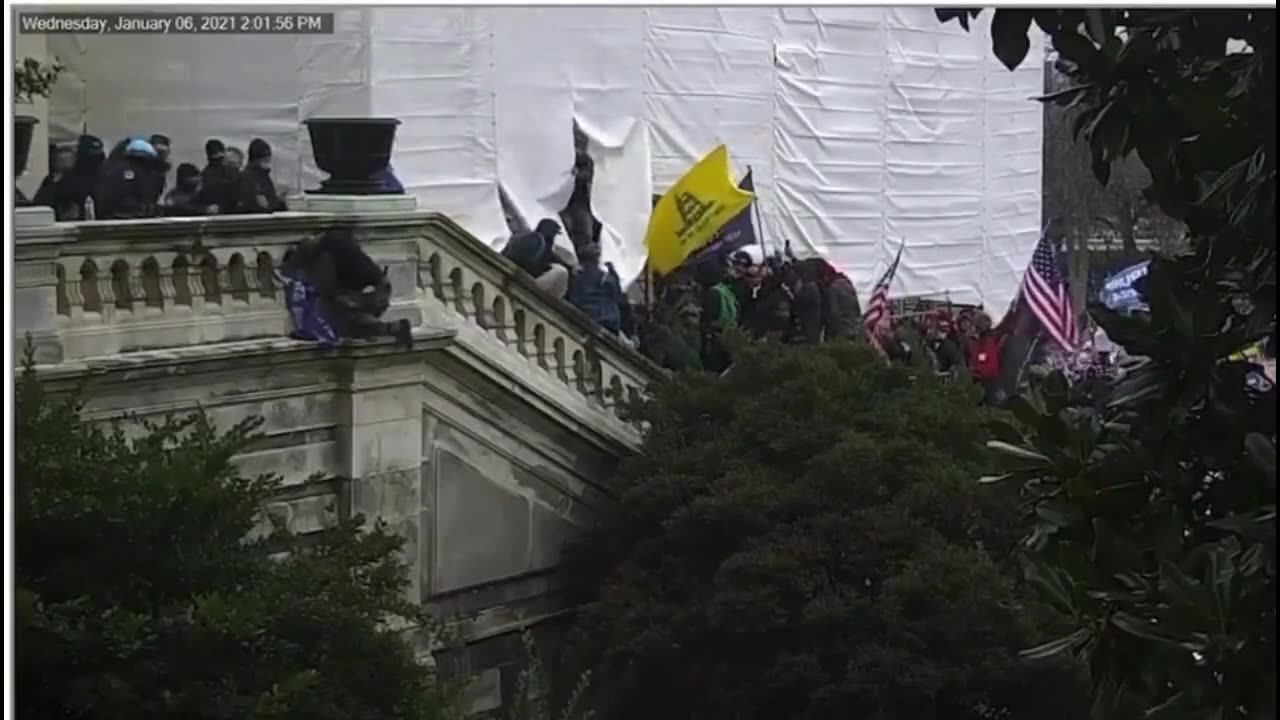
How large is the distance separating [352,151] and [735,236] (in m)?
1.15

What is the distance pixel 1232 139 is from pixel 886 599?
2.93 metres

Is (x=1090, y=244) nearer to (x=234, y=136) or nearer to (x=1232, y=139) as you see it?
(x=1232, y=139)

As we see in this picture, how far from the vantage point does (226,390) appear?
15.9ft

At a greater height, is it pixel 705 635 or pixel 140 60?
pixel 140 60

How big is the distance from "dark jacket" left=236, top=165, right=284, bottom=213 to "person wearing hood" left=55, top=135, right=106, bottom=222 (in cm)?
37

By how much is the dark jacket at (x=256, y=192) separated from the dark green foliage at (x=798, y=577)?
4.44ft

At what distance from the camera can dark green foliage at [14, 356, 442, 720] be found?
4.36 meters

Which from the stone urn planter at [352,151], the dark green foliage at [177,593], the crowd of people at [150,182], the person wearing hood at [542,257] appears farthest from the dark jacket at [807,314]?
the crowd of people at [150,182]

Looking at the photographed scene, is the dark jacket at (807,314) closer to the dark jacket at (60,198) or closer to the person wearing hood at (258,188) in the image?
the person wearing hood at (258,188)

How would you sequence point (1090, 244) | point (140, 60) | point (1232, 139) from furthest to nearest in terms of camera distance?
point (1090, 244) < point (140, 60) < point (1232, 139)

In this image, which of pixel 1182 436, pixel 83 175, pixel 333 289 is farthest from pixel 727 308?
pixel 1182 436

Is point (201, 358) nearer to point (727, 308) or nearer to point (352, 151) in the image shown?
point (352, 151)

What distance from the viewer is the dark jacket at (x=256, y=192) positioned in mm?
4668

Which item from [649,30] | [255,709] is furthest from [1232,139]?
[255,709]
